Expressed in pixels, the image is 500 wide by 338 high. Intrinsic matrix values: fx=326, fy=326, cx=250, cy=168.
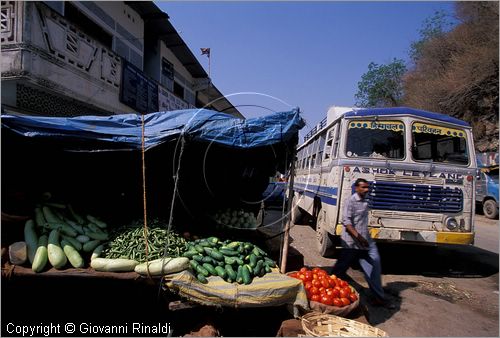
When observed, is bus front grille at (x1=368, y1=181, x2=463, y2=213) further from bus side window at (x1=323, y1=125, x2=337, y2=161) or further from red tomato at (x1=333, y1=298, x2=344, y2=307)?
red tomato at (x1=333, y1=298, x2=344, y2=307)

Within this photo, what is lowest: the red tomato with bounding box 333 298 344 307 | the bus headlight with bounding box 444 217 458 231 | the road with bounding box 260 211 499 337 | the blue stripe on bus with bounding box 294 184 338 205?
the road with bounding box 260 211 499 337

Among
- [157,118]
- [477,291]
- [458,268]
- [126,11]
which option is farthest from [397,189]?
[126,11]

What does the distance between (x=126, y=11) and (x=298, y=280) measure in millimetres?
10843

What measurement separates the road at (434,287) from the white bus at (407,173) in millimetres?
797

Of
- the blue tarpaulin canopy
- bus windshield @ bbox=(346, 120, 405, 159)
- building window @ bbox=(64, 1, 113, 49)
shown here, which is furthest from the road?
building window @ bbox=(64, 1, 113, 49)

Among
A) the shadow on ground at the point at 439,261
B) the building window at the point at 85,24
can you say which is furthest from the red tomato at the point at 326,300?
the building window at the point at 85,24

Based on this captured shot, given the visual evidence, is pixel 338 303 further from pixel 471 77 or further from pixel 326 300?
pixel 471 77

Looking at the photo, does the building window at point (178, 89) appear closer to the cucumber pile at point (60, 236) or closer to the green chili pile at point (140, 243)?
the cucumber pile at point (60, 236)

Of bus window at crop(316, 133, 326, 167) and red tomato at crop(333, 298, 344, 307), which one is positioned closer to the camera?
red tomato at crop(333, 298, 344, 307)

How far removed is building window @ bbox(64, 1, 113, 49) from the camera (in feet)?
27.4

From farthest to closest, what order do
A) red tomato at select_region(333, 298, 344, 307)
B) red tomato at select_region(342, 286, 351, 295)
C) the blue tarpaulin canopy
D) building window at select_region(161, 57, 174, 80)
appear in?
building window at select_region(161, 57, 174, 80), the blue tarpaulin canopy, red tomato at select_region(342, 286, 351, 295), red tomato at select_region(333, 298, 344, 307)

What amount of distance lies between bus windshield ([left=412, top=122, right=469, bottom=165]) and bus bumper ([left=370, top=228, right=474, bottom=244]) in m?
1.34

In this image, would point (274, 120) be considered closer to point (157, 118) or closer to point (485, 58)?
point (157, 118)

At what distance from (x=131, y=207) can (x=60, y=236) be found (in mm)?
1489
